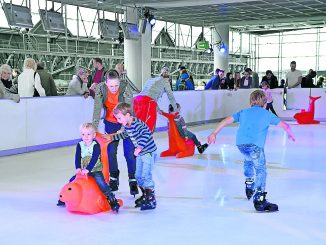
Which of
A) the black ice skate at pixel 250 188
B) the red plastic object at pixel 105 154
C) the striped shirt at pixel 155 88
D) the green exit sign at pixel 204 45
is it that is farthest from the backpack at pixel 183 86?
the green exit sign at pixel 204 45

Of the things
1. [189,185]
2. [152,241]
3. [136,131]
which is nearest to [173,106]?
[189,185]

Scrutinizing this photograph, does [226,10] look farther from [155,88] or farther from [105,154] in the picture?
[105,154]

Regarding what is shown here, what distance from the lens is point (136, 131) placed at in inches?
186

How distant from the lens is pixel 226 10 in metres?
21.3

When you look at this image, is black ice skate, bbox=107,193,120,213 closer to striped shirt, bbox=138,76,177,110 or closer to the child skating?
the child skating

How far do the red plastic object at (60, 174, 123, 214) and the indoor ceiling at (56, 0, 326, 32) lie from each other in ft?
46.0

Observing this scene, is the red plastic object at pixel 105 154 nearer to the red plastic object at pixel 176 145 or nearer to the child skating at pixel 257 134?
the child skating at pixel 257 134

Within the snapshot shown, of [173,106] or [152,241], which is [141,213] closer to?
[152,241]

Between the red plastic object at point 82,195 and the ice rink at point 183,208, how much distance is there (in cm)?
11

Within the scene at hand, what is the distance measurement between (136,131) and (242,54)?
31016mm

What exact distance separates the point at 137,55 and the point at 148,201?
14.5 m

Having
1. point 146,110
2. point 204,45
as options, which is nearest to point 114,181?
point 146,110

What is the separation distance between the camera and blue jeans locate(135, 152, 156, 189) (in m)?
4.85

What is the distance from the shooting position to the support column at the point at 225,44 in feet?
82.6
